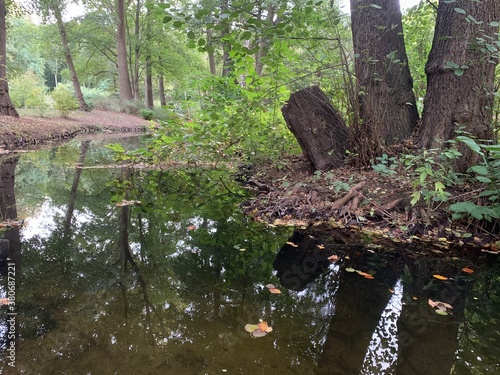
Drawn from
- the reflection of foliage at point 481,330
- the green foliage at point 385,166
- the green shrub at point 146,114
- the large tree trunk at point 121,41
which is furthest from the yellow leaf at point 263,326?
the green shrub at point 146,114

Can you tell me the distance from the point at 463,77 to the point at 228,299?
11.5 ft

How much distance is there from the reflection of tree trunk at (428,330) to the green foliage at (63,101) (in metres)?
15.7

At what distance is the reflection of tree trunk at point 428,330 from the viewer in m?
1.50

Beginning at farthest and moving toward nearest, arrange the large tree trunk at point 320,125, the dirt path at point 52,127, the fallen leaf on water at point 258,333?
1. the dirt path at point 52,127
2. the large tree trunk at point 320,125
3. the fallen leaf on water at point 258,333

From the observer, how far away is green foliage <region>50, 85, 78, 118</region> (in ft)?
45.8

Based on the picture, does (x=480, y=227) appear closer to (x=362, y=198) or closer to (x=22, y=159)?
(x=362, y=198)

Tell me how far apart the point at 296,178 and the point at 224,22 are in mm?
2373

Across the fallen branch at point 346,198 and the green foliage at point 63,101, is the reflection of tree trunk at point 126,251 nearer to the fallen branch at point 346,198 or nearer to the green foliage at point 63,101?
the fallen branch at point 346,198

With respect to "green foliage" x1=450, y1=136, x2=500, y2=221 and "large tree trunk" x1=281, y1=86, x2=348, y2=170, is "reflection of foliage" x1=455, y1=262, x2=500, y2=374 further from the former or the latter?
"large tree trunk" x1=281, y1=86, x2=348, y2=170

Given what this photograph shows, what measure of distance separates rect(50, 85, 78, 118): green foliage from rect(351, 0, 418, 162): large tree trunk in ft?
44.9

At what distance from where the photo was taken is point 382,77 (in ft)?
13.8

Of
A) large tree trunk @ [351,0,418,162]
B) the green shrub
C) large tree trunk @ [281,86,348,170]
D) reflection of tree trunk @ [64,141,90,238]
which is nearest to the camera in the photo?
reflection of tree trunk @ [64,141,90,238]

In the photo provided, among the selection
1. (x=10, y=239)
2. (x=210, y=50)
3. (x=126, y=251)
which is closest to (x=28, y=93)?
(x=210, y=50)

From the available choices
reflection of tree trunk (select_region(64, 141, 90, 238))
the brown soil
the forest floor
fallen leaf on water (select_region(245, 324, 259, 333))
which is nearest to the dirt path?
reflection of tree trunk (select_region(64, 141, 90, 238))
